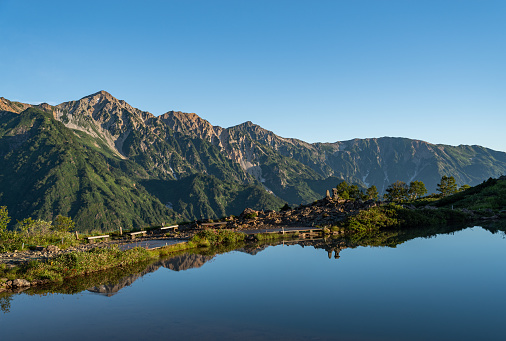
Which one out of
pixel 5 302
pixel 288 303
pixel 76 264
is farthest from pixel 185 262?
pixel 288 303

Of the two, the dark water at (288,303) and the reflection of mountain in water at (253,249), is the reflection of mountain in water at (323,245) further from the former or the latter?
the dark water at (288,303)

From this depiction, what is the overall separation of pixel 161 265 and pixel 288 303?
69.0 ft

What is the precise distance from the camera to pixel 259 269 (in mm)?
42406

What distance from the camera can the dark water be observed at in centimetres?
2381

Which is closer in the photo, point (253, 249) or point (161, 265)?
point (161, 265)

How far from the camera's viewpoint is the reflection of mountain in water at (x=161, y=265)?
3467 cm

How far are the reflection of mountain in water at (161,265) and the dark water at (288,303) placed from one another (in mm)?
121

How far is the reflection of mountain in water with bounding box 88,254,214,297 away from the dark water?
12cm

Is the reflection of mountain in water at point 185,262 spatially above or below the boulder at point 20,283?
below

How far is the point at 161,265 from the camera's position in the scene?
149 ft

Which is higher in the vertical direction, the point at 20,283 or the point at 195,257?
the point at 20,283

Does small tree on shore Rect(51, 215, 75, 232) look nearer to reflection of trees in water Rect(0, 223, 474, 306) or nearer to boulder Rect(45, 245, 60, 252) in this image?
boulder Rect(45, 245, 60, 252)

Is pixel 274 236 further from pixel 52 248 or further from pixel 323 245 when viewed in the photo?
pixel 52 248

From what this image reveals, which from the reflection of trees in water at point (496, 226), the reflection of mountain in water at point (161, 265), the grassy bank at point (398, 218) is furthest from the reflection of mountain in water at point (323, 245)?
the reflection of trees in water at point (496, 226)
